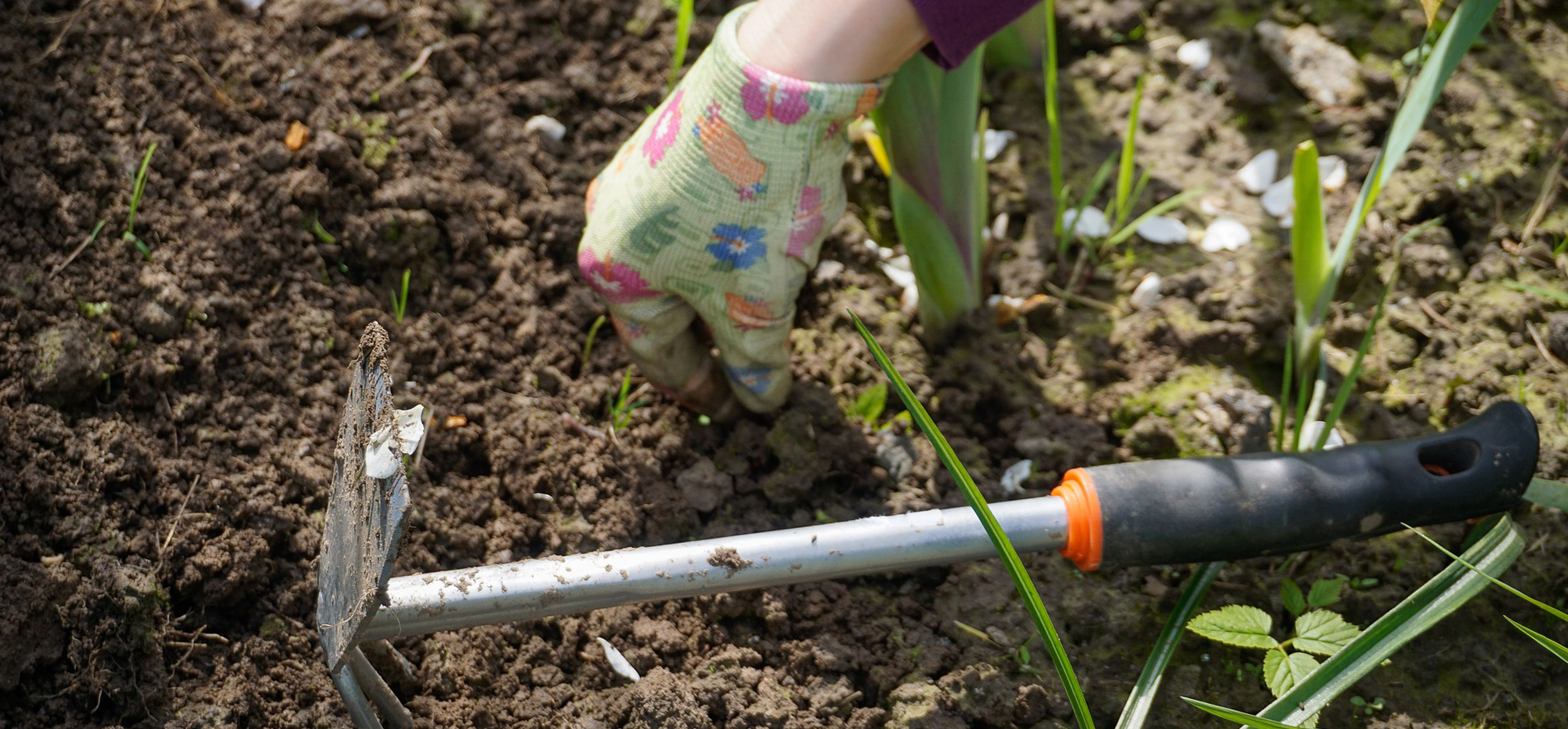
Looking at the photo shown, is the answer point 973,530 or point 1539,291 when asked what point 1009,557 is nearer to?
point 973,530

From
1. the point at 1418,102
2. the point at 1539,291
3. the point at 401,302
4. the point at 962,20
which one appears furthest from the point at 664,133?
the point at 1539,291

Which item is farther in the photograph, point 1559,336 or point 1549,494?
point 1559,336

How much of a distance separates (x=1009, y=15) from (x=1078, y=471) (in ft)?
1.71

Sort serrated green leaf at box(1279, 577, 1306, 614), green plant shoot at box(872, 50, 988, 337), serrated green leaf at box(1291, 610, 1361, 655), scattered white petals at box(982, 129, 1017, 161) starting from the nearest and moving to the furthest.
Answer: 1. serrated green leaf at box(1291, 610, 1361, 655)
2. serrated green leaf at box(1279, 577, 1306, 614)
3. green plant shoot at box(872, 50, 988, 337)
4. scattered white petals at box(982, 129, 1017, 161)

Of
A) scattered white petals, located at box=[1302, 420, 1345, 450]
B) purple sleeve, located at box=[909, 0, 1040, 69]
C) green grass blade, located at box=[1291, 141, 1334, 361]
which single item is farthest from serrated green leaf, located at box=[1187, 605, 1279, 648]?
purple sleeve, located at box=[909, 0, 1040, 69]

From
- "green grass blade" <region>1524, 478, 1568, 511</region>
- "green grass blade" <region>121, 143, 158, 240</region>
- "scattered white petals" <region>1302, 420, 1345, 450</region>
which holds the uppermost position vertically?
"green grass blade" <region>121, 143, 158, 240</region>

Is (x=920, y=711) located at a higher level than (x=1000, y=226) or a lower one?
lower

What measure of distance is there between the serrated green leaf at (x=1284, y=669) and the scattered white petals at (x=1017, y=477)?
37 centimetres

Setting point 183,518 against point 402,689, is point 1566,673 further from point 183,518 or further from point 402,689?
point 183,518

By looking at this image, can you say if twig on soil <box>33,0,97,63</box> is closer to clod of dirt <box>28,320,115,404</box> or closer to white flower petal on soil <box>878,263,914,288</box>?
clod of dirt <box>28,320,115,404</box>

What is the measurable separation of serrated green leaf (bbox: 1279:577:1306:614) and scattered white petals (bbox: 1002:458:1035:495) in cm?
34

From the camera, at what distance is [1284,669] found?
1142 mm

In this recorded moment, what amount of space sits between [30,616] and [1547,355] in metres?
1.90

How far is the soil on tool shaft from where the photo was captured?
1207 mm
